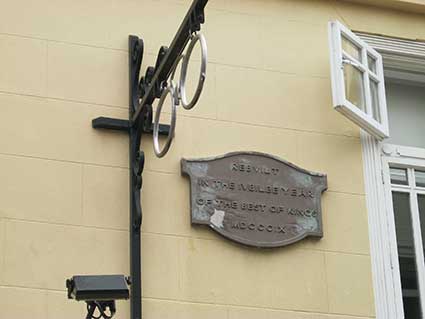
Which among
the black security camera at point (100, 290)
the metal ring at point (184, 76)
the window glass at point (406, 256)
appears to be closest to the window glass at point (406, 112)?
the window glass at point (406, 256)

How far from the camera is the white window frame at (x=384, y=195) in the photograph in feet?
22.2

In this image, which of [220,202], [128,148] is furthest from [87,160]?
[220,202]

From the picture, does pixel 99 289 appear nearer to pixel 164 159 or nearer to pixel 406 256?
pixel 164 159

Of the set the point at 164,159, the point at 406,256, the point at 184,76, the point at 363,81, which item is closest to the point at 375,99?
the point at 363,81

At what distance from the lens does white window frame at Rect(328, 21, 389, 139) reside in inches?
271

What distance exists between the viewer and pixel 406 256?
23.2 ft

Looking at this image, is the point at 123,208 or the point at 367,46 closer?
the point at 123,208

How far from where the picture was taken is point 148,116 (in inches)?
251

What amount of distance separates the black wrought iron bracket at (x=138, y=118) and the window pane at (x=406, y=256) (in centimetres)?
153

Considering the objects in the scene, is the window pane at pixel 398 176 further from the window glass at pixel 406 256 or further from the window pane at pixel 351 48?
the window pane at pixel 351 48

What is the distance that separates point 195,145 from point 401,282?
56.4 inches

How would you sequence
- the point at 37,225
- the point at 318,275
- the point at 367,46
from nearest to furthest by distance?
the point at 37,225 < the point at 318,275 < the point at 367,46

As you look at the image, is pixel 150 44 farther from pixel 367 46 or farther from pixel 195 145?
pixel 367 46

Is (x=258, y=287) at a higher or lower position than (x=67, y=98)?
lower
